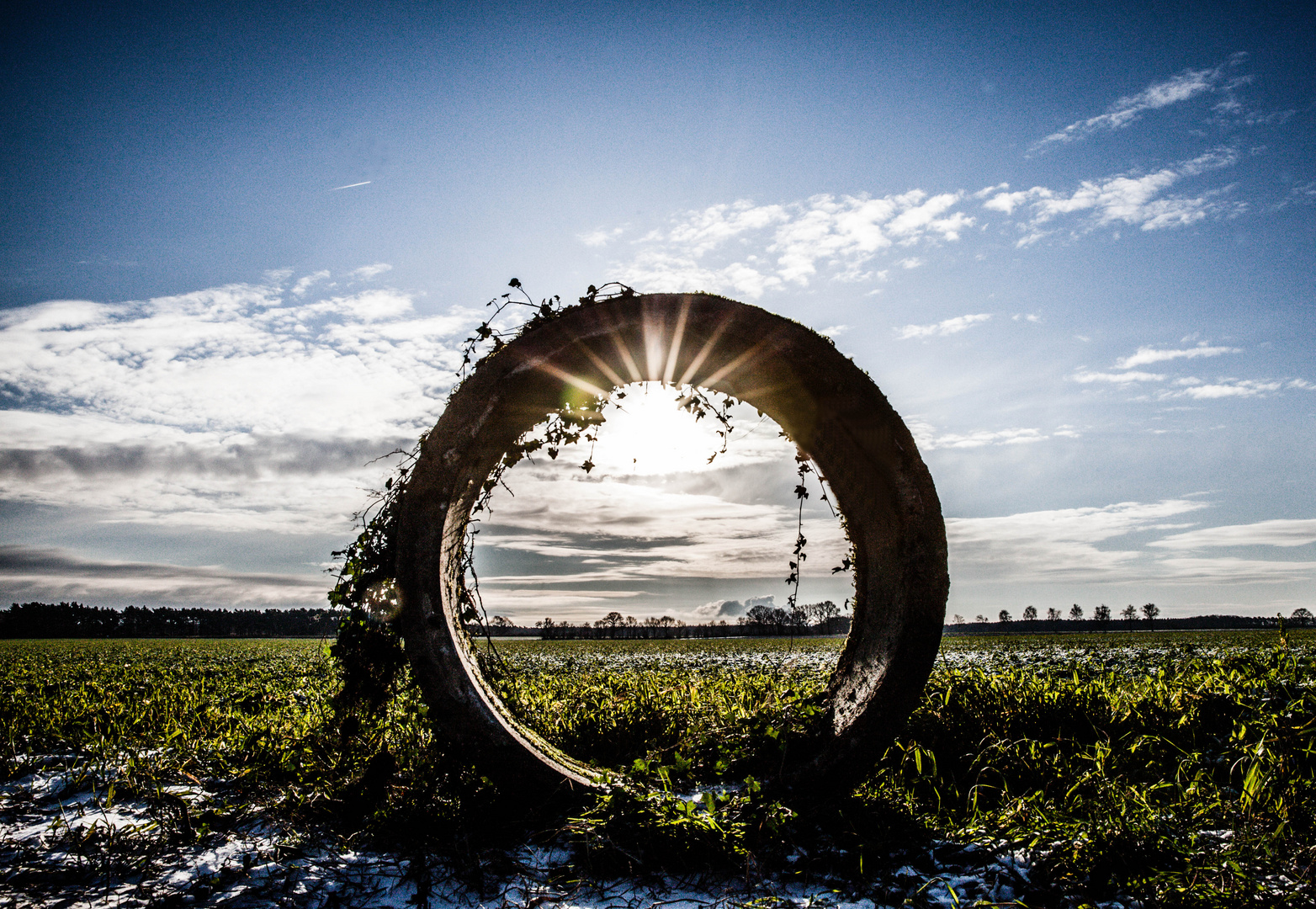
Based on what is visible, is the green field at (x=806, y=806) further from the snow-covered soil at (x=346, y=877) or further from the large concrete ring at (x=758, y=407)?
the large concrete ring at (x=758, y=407)

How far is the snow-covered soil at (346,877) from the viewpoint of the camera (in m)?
2.92

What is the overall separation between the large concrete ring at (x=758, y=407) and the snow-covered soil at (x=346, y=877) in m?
0.64

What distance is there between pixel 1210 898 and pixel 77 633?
102 meters

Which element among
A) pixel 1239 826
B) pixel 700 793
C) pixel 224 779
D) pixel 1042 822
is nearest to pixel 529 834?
pixel 700 793

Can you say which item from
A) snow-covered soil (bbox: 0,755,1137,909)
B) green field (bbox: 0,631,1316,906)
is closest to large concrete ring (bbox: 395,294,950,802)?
green field (bbox: 0,631,1316,906)

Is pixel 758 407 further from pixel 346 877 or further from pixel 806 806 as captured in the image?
pixel 346 877

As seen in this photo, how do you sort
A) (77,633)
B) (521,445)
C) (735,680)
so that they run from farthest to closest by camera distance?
(77,633) → (735,680) → (521,445)

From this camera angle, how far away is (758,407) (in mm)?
4734

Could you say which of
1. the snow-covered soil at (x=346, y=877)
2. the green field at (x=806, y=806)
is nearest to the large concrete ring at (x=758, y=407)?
the green field at (x=806, y=806)

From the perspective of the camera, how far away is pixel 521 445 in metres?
4.77

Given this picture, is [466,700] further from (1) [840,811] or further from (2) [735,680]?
(2) [735,680]

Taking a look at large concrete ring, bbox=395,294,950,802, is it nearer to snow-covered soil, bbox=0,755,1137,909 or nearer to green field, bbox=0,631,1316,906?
green field, bbox=0,631,1316,906

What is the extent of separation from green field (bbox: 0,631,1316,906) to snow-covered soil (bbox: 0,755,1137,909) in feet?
0.26

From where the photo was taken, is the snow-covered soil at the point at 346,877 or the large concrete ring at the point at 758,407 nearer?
the snow-covered soil at the point at 346,877
